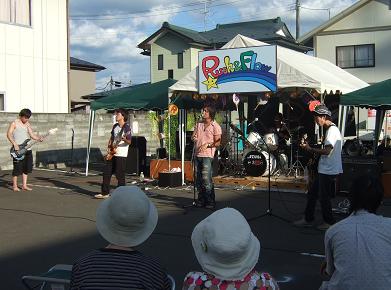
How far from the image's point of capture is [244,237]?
8.24 ft

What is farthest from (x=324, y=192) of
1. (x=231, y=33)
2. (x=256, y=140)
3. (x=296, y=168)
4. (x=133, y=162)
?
(x=231, y=33)

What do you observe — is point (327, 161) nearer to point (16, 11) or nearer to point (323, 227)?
point (323, 227)

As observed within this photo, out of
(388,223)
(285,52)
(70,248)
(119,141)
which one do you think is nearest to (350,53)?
(285,52)

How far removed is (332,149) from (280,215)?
7.02 ft

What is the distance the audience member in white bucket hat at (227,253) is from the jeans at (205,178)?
7171 millimetres

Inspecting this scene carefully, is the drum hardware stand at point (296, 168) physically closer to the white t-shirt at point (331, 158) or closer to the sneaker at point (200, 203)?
the sneaker at point (200, 203)

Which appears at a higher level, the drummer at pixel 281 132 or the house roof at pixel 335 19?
the house roof at pixel 335 19

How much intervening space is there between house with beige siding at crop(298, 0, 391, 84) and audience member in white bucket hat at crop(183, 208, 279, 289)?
3107cm

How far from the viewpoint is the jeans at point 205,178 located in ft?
32.5

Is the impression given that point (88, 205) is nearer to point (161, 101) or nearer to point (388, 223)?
point (161, 101)

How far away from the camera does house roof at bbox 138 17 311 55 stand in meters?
47.3

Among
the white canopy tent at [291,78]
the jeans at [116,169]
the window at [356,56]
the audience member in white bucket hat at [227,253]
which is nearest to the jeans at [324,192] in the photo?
the jeans at [116,169]

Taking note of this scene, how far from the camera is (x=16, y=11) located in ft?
65.1

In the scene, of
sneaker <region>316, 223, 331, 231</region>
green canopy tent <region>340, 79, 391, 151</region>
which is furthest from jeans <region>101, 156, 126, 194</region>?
green canopy tent <region>340, 79, 391, 151</region>
